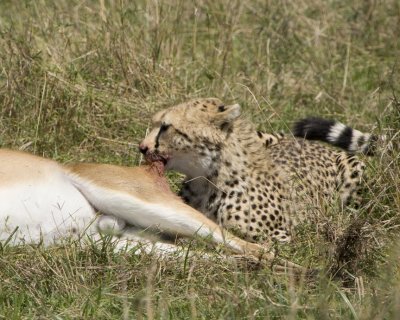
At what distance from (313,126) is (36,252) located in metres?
2.19

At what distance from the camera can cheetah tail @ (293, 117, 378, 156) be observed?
6.54 meters

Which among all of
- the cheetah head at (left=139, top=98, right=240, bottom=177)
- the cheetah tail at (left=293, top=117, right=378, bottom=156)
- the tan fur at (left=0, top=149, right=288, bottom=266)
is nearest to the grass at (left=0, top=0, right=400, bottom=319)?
the cheetah tail at (left=293, top=117, right=378, bottom=156)

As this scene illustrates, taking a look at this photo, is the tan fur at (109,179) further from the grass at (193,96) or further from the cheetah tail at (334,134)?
the cheetah tail at (334,134)

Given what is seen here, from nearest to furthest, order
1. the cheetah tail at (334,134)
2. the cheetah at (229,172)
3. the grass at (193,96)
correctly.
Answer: the grass at (193,96) < the cheetah at (229,172) < the cheetah tail at (334,134)

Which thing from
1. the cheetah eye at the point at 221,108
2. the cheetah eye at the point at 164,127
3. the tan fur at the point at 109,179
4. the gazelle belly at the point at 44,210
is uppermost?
the cheetah eye at the point at 221,108

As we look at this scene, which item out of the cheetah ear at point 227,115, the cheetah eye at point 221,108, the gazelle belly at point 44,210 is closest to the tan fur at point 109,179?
the gazelle belly at point 44,210

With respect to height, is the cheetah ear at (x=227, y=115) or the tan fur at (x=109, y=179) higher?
the cheetah ear at (x=227, y=115)

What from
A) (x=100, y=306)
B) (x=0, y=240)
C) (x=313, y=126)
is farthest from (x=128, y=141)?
(x=100, y=306)

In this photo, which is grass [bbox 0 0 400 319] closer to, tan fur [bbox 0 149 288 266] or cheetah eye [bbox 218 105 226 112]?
cheetah eye [bbox 218 105 226 112]

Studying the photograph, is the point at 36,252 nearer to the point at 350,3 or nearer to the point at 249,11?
the point at 249,11

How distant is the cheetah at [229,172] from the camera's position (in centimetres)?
604

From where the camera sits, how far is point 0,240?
5.25 m

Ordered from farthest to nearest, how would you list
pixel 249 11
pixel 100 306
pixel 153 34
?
pixel 249 11 < pixel 153 34 < pixel 100 306

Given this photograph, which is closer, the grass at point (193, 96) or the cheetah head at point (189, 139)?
the grass at point (193, 96)
